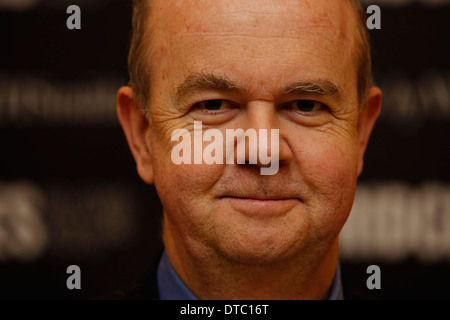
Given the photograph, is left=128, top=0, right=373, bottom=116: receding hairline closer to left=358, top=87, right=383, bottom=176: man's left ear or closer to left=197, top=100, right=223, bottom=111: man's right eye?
left=358, top=87, right=383, bottom=176: man's left ear

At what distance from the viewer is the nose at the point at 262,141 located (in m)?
1.33

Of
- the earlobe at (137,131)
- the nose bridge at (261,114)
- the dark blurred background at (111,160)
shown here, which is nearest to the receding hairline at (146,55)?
the earlobe at (137,131)

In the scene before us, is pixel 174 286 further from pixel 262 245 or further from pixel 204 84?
pixel 204 84

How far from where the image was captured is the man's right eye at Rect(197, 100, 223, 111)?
1437 mm

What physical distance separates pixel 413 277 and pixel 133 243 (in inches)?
55.6

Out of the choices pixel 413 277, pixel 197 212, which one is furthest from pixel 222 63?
pixel 413 277

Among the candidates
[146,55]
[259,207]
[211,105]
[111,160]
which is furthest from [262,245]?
[111,160]

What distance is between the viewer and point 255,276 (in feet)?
4.77

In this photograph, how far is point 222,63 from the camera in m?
1.38

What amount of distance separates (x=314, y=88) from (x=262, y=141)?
218 millimetres

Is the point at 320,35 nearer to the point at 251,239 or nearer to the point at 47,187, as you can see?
the point at 251,239

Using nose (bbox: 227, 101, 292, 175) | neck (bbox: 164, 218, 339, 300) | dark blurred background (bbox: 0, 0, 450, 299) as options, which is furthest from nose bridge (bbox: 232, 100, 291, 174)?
dark blurred background (bbox: 0, 0, 450, 299)

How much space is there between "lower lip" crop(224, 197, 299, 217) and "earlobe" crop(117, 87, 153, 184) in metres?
0.38

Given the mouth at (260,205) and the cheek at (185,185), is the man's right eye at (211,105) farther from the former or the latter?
the mouth at (260,205)
